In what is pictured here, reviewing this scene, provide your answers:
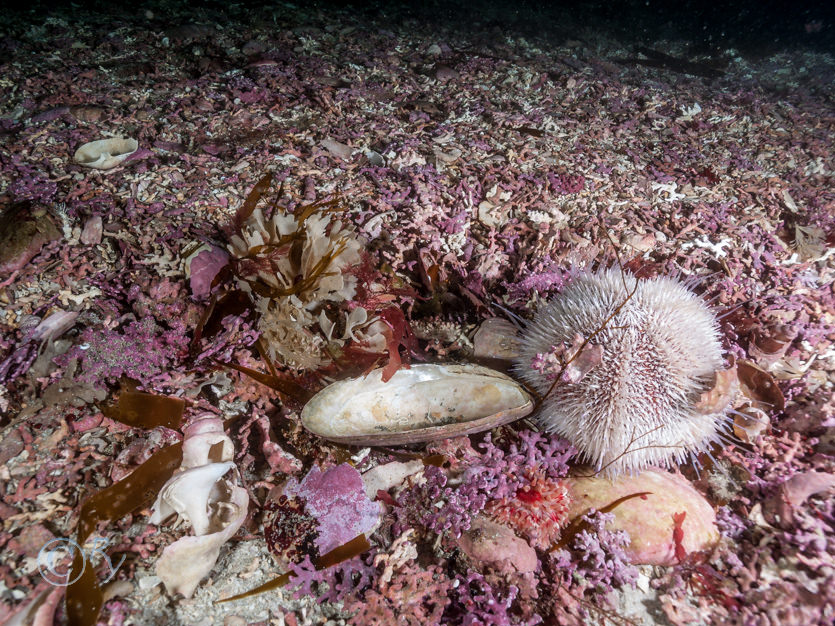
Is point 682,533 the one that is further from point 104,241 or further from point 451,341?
point 104,241

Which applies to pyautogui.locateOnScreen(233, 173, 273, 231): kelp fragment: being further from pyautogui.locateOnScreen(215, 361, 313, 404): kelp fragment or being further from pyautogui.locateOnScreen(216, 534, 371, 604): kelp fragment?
pyautogui.locateOnScreen(216, 534, 371, 604): kelp fragment

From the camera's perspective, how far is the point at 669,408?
6.81 ft

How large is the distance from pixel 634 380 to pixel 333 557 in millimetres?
→ 1640

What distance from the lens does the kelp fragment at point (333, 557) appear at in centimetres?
182

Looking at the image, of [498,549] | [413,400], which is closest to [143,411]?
[413,400]

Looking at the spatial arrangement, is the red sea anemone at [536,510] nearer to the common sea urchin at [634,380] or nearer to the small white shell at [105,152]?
the common sea urchin at [634,380]

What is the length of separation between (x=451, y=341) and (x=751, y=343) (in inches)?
77.4

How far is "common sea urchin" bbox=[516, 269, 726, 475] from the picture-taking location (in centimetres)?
206

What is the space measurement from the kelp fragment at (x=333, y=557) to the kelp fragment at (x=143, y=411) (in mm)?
901

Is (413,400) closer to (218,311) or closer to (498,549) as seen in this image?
(498,549)

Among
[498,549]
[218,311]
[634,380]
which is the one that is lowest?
[498,549]

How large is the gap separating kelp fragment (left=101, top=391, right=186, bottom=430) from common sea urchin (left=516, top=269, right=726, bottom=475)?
75.2 inches

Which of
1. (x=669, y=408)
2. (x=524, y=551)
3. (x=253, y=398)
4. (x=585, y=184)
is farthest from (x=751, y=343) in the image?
(x=253, y=398)

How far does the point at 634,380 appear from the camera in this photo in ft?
6.77
